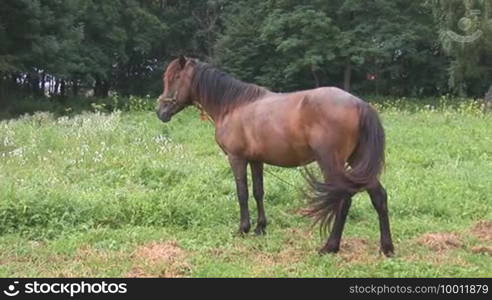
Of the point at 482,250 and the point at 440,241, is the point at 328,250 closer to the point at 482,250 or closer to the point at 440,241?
the point at 440,241

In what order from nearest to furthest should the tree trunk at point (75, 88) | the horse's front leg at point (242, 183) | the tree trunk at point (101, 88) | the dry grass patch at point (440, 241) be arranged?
the dry grass patch at point (440, 241)
the horse's front leg at point (242, 183)
the tree trunk at point (75, 88)
the tree trunk at point (101, 88)

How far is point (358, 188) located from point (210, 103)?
216 centimetres

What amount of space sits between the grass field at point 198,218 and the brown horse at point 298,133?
1.66 ft

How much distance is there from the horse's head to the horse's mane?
0.27 feet

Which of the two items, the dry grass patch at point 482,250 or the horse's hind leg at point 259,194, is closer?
the dry grass patch at point 482,250

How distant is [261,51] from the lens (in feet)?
120

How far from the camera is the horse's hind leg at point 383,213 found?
19.6 feet

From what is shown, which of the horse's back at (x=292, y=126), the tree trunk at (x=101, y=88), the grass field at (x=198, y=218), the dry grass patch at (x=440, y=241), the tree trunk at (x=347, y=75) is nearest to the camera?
the grass field at (x=198, y=218)

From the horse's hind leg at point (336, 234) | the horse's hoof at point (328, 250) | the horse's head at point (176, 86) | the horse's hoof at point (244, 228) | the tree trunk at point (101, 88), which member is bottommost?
the tree trunk at point (101, 88)

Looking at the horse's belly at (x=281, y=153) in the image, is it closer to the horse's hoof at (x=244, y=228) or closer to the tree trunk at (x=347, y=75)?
the horse's hoof at (x=244, y=228)

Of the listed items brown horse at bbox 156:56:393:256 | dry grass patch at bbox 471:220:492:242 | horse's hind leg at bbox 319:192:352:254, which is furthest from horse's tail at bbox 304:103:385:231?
dry grass patch at bbox 471:220:492:242

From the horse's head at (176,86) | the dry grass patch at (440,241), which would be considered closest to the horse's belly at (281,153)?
the horse's head at (176,86)

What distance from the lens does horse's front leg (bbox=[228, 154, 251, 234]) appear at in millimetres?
6770

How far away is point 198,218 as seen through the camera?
7.45 m
